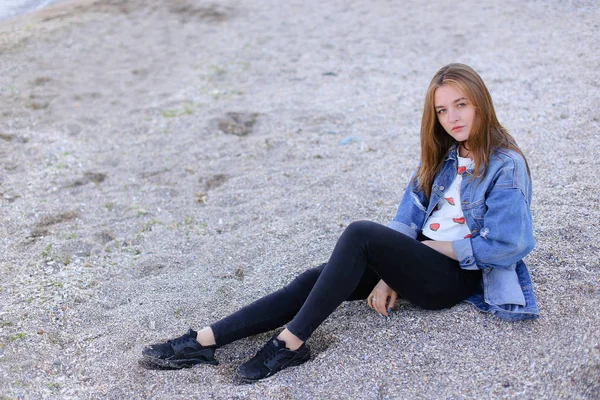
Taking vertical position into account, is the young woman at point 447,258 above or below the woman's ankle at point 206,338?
above

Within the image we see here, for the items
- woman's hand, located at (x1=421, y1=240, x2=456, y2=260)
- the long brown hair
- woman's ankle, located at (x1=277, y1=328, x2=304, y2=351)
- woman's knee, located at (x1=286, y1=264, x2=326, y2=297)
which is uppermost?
the long brown hair

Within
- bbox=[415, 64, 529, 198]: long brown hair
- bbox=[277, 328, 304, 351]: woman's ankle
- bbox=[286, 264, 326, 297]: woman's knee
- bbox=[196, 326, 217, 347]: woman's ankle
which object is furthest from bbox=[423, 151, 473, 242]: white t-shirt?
bbox=[196, 326, 217, 347]: woman's ankle

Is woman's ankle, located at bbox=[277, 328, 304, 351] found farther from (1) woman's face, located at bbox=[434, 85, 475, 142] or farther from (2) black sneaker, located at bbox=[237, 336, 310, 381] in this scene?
(1) woman's face, located at bbox=[434, 85, 475, 142]

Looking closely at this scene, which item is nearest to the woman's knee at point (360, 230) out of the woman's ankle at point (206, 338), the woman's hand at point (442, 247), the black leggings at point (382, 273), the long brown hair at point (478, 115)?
the black leggings at point (382, 273)

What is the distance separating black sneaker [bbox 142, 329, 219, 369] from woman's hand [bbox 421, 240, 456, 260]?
1.06m

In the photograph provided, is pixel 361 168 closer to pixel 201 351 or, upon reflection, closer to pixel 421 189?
pixel 421 189

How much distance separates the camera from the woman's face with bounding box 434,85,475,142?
8.23ft

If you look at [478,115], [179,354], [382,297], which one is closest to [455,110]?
[478,115]

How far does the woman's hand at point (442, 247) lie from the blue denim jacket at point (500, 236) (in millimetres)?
27

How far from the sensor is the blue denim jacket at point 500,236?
7.78 feet

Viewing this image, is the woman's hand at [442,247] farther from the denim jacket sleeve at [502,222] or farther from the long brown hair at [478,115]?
the long brown hair at [478,115]

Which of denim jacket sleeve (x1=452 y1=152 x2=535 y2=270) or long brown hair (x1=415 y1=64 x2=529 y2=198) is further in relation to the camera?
long brown hair (x1=415 y1=64 x2=529 y2=198)

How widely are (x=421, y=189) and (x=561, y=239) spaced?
0.81m

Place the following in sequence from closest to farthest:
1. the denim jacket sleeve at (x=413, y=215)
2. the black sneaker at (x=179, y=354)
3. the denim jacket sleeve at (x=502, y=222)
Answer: the denim jacket sleeve at (x=502, y=222) < the black sneaker at (x=179, y=354) < the denim jacket sleeve at (x=413, y=215)
